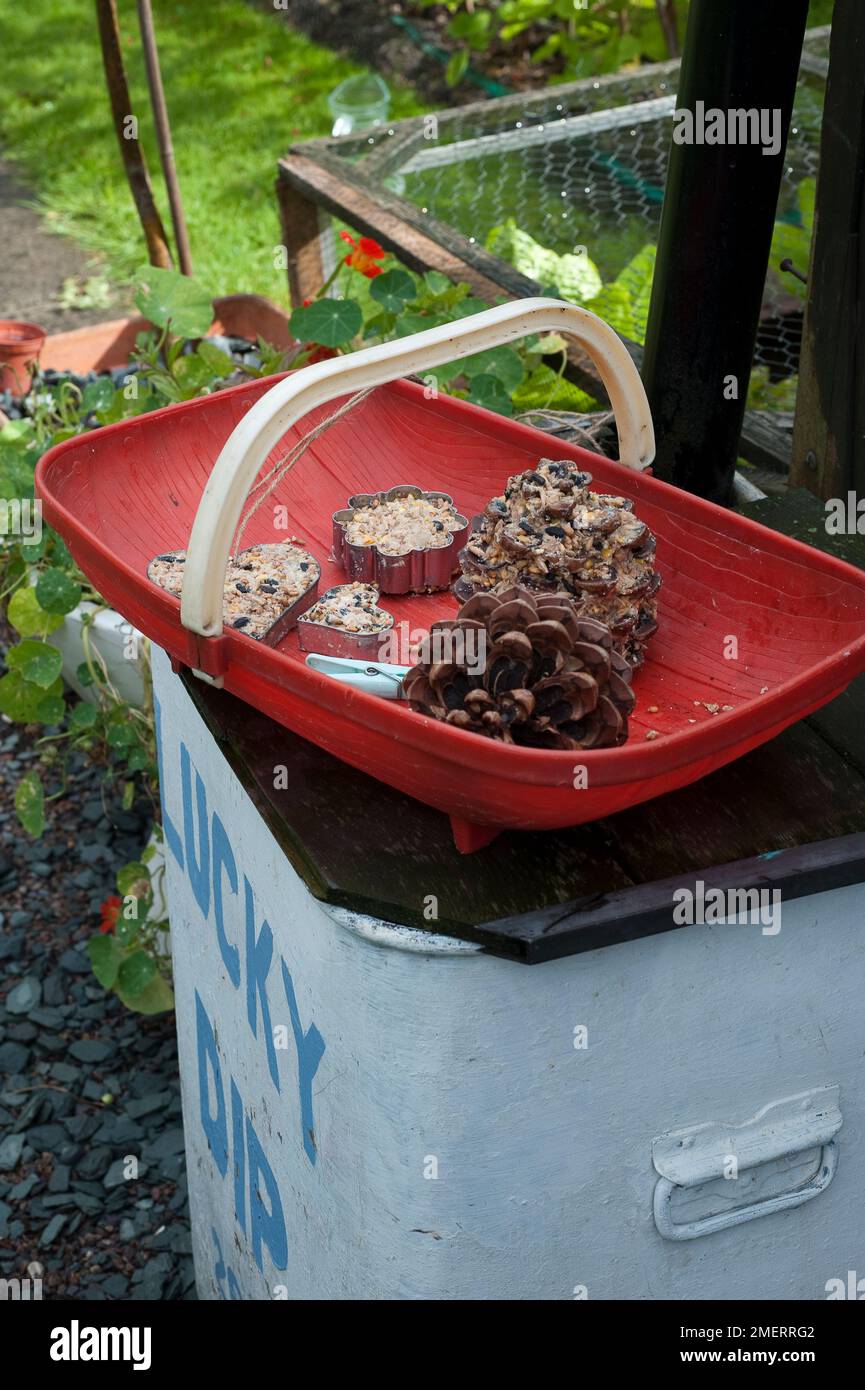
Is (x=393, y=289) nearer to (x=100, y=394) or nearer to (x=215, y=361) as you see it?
(x=215, y=361)

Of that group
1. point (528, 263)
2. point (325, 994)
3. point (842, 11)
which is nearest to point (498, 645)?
point (325, 994)

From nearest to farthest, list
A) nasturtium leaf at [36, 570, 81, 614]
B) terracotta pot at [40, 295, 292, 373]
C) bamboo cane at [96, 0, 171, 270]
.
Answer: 1. nasturtium leaf at [36, 570, 81, 614]
2. bamboo cane at [96, 0, 171, 270]
3. terracotta pot at [40, 295, 292, 373]

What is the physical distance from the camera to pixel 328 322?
7.11 ft

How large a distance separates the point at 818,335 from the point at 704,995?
37.3 inches

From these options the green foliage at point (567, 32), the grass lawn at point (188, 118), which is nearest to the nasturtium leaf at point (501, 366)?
the grass lawn at point (188, 118)

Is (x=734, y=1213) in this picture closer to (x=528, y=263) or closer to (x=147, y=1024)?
(x=147, y=1024)

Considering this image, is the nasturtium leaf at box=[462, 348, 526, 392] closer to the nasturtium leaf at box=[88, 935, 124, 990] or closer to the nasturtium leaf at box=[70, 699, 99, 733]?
the nasturtium leaf at box=[70, 699, 99, 733]

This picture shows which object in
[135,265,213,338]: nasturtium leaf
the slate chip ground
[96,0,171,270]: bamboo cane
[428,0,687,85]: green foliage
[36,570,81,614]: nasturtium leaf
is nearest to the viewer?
the slate chip ground

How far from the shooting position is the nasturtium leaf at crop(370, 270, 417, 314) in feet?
7.50

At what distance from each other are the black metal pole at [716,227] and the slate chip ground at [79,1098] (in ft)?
4.22

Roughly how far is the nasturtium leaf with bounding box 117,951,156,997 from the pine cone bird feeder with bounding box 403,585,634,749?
50.6 inches

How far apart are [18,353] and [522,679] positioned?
8.53ft

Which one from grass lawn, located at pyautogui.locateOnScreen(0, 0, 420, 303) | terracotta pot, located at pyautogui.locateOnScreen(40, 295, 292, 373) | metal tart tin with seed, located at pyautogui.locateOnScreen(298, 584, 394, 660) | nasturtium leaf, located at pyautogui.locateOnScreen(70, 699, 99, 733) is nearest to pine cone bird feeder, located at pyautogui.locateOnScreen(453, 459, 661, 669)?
metal tart tin with seed, located at pyautogui.locateOnScreen(298, 584, 394, 660)

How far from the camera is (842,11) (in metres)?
1.53
